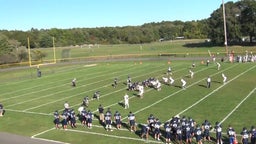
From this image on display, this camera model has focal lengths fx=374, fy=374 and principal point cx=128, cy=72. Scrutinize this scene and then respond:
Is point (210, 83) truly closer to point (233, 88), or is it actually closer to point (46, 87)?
point (233, 88)

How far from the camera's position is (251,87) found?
33594 millimetres

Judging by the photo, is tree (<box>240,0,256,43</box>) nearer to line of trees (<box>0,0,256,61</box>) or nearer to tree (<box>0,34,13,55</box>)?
line of trees (<box>0,0,256,61</box>)

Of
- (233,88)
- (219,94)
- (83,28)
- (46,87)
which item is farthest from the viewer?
(83,28)

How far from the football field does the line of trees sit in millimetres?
37487

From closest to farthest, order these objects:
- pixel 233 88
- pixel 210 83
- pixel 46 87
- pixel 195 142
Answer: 1. pixel 195 142
2. pixel 233 88
3. pixel 210 83
4. pixel 46 87

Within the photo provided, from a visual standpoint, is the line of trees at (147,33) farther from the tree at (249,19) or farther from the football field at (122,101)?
the football field at (122,101)

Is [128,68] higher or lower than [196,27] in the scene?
lower

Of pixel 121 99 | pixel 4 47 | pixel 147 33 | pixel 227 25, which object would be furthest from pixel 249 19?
pixel 147 33

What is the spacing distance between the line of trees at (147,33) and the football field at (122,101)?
3749cm

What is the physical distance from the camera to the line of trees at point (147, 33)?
84.8 metres

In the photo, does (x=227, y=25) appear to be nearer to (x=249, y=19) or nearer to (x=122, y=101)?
(x=249, y=19)

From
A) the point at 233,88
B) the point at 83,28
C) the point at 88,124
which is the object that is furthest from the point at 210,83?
the point at 83,28

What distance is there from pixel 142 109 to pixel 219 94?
7.53 m

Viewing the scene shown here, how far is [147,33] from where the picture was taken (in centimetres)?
15150
